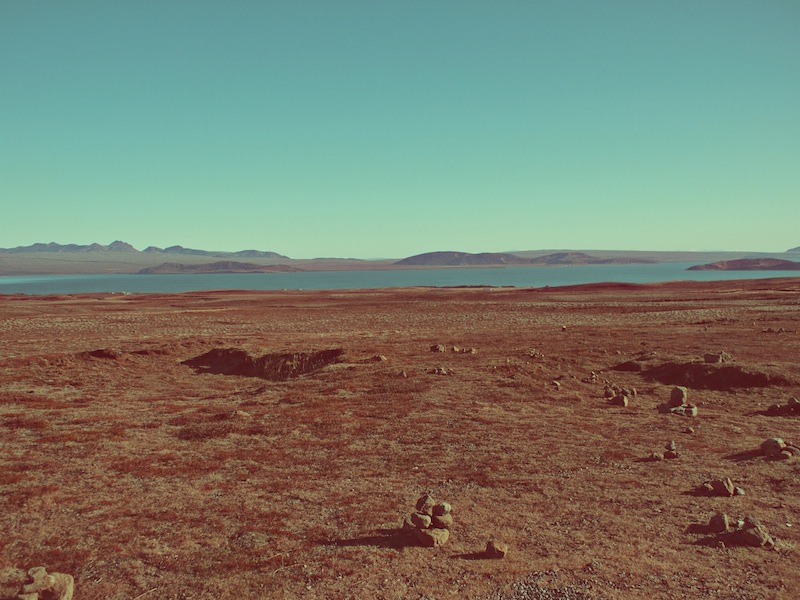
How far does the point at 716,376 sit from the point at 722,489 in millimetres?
13995

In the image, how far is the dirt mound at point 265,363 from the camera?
3094 cm

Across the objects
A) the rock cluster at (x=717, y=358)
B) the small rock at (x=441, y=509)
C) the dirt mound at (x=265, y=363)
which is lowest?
the dirt mound at (x=265, y=363)

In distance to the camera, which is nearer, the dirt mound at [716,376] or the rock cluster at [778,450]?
the rock cluster at [778,450]

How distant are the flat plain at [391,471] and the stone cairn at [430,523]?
0.20m

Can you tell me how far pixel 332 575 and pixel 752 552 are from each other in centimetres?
757

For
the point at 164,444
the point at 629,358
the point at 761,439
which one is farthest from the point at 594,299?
the point at 164,444

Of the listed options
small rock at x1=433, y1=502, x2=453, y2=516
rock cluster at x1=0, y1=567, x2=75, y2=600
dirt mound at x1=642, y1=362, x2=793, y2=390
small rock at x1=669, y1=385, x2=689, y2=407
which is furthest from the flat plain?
small rock at x1=669, y1=385, x2=689, y2=407

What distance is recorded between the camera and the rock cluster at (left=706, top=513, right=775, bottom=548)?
988cm

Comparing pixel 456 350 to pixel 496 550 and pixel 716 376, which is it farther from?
pixel 496 550

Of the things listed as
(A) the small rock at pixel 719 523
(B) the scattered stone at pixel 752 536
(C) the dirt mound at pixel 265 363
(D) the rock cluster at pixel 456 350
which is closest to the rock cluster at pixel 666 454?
(A) the small rock at pixel 719 523

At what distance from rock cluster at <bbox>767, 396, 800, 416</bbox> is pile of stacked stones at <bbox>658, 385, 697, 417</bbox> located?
2.59m

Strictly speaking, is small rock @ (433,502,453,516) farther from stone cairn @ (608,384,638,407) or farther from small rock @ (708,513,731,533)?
stone cairn @ (608,384,638,407)

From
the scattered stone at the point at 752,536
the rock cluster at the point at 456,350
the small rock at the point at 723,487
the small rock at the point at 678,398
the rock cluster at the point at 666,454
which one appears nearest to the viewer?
the scattered stone at the point at 752,536

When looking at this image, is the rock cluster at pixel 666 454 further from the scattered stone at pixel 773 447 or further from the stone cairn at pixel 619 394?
the stone cairn at pixel 619 394
